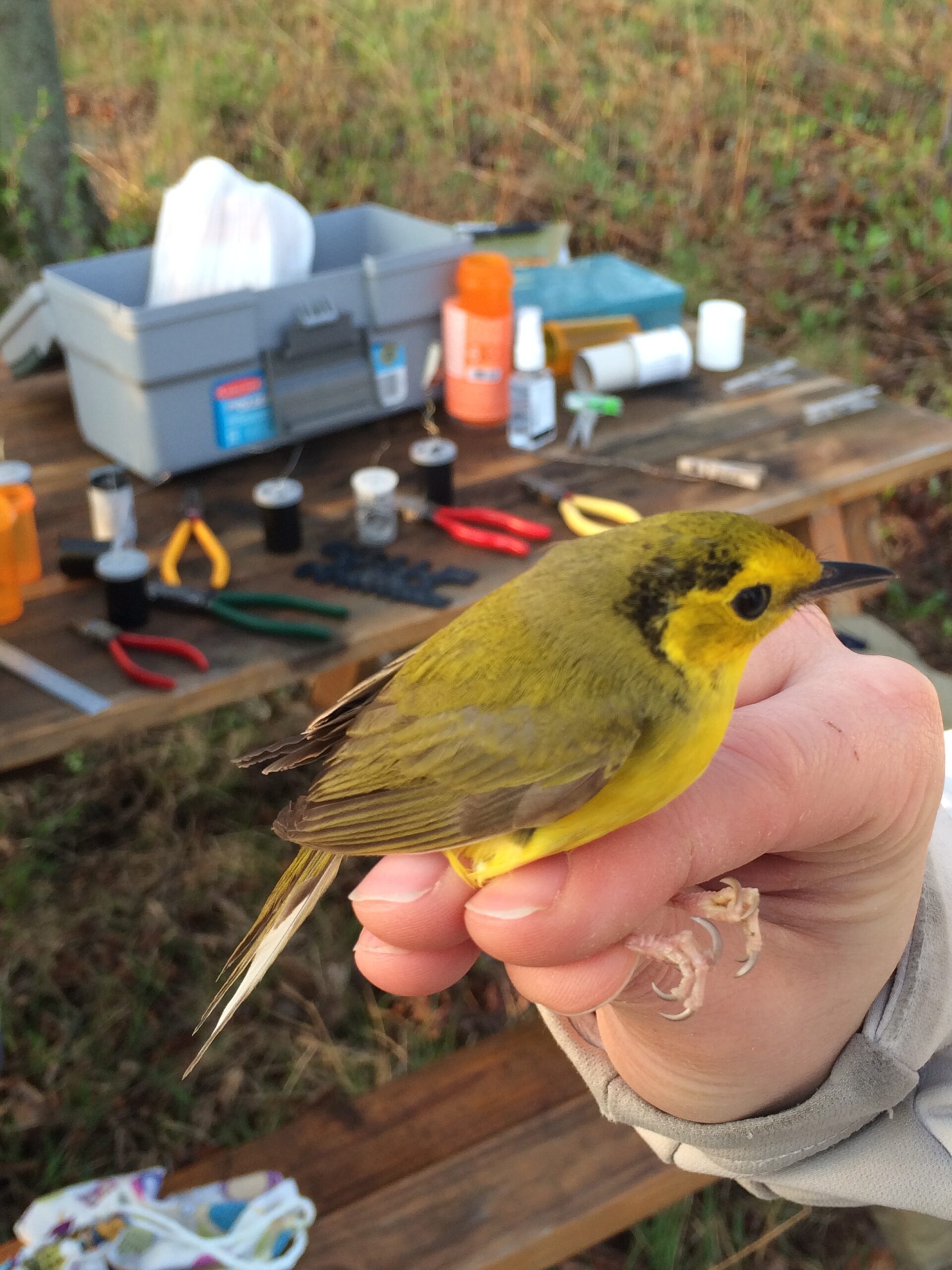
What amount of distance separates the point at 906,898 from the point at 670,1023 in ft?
1.22

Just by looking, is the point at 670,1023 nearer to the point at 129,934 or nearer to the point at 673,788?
the point at 673,788

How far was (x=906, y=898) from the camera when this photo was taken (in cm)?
176

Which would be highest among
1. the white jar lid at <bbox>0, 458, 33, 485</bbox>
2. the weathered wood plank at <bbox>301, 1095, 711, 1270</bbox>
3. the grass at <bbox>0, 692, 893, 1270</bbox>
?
the white jar lid at <bbox>0, 458, 33, 485</bbox>

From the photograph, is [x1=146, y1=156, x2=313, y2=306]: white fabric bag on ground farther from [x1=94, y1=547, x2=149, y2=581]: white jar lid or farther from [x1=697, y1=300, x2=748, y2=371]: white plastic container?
[x1=697, y1=300, x2=748, y2=371]: white plastic container

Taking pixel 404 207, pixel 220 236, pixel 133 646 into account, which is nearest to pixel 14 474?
pixel 133 646

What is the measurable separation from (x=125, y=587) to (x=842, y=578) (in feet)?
5.00

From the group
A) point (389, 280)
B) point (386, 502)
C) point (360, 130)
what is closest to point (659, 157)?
point (360, 130)

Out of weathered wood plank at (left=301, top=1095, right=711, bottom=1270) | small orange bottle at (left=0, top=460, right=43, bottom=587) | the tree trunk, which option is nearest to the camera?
weathered wood plank at (left=301, top=1095, right=711, bottom=1270)

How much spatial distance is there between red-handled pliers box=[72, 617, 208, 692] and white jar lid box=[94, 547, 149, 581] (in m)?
0.11

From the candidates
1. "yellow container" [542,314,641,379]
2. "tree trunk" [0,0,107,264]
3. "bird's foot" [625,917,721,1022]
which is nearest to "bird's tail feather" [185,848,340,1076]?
"bird's foot" [625,917,721,1022]

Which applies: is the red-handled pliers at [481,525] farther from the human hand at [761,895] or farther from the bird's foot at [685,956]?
the bird's foot at [685,956]

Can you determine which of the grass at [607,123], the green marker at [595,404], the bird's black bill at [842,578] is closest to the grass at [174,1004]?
the green marker at [595,404]

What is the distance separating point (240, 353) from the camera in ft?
10.6

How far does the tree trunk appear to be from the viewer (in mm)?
6234
